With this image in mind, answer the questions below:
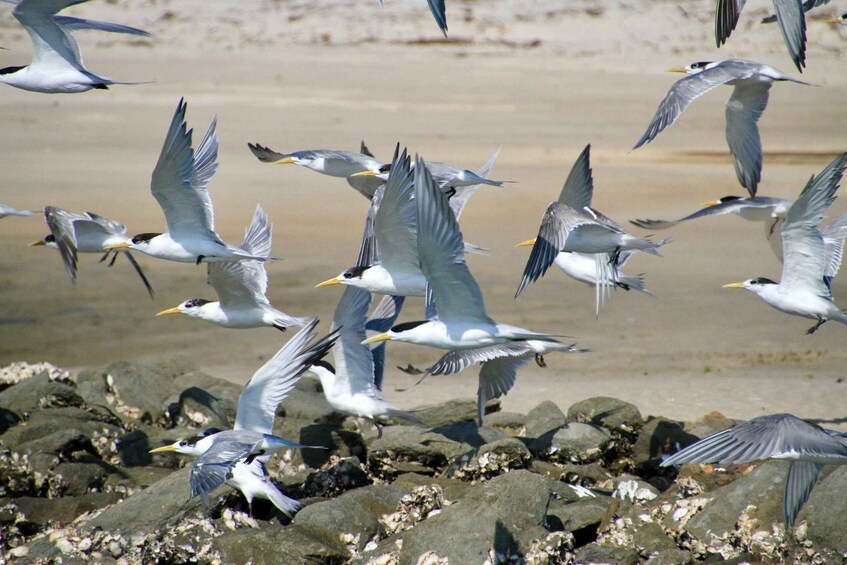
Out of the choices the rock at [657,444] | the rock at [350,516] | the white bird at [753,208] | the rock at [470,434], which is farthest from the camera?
the white bird at [753,208]

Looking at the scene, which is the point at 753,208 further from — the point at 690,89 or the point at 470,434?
the point at 470,434

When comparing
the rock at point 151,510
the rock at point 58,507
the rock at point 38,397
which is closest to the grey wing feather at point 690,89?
the rock at point 151,510

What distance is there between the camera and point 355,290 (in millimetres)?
7762

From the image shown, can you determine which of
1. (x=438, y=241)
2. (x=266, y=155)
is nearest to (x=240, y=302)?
(x=266, y=155)

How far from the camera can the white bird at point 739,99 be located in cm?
771

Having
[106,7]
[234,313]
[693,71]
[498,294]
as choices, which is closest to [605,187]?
[498,294]

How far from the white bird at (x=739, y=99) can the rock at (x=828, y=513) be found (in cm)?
256

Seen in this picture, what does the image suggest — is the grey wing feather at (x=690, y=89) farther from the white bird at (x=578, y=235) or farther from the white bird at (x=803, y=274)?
the white bird at (x=803, y=274)

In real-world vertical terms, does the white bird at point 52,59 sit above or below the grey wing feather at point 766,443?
above

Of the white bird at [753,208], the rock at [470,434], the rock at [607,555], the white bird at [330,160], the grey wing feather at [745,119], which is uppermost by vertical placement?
the grey wing feather at [745,119]

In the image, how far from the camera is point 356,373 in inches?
313

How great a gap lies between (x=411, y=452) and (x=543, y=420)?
3.72 feet

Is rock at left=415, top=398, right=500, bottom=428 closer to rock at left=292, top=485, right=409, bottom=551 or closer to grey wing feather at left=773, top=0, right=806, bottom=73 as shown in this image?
rock at left=292, top=485, right=409, bottom=551

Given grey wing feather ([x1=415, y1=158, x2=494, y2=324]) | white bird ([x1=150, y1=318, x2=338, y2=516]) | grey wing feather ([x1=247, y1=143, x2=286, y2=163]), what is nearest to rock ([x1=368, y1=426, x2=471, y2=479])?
white bird ([x1=150, y1=318, x2=338, y2=516])
